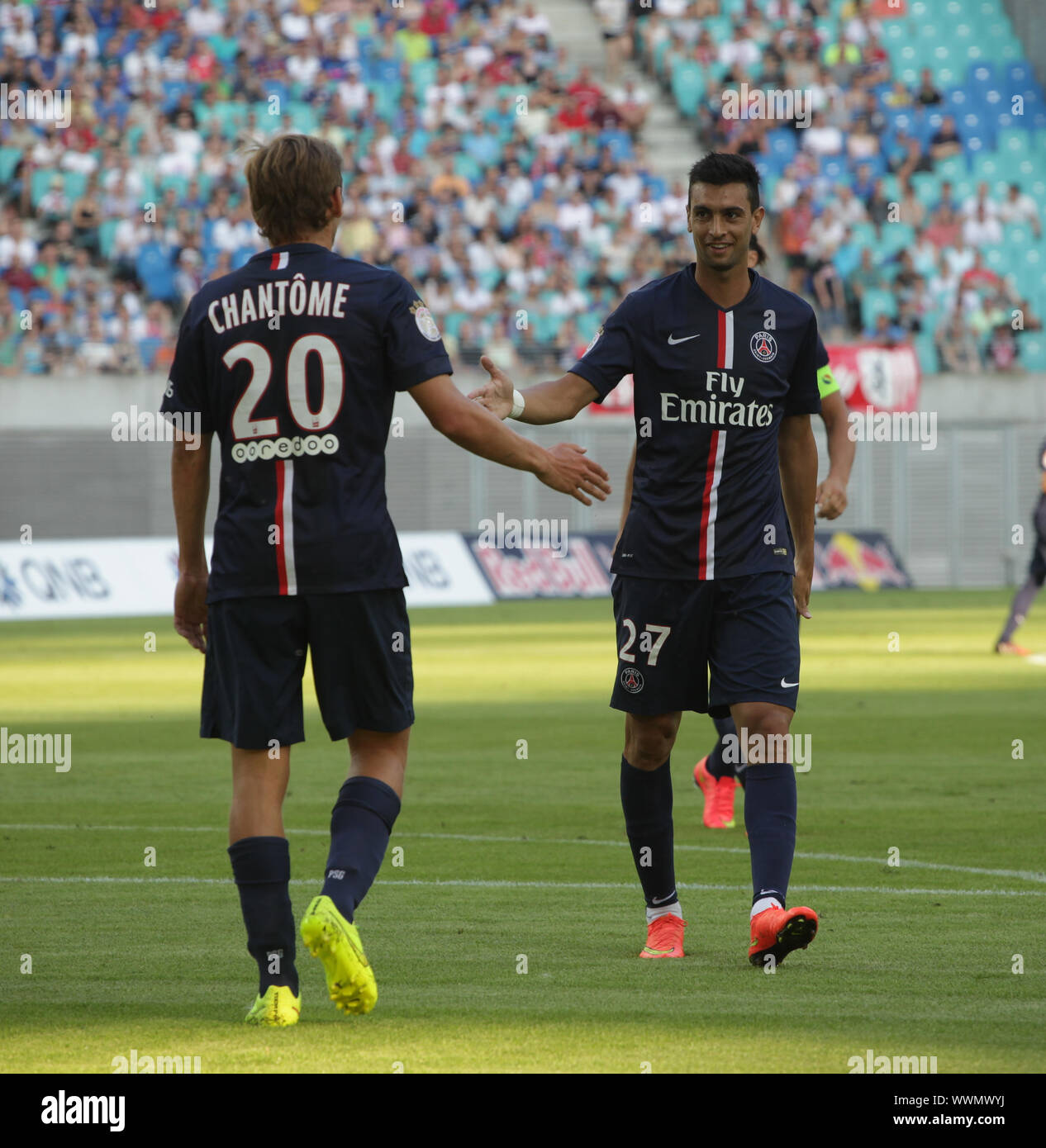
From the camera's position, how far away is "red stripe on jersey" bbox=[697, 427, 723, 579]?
20.8 feet

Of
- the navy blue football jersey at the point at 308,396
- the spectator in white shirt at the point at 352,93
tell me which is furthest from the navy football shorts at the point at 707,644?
the spectator in white shirt at the point at 352,93

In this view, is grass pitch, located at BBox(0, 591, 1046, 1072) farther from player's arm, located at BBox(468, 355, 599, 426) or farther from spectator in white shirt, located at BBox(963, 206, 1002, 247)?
spectator in white shirt, located at BBox(963, 206, 1002, 247)

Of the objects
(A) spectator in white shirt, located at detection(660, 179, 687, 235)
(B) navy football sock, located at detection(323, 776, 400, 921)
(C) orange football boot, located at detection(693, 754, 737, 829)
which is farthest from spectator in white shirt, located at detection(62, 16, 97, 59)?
(B) navy football sock, located at detection(323, 776, 400, 921)

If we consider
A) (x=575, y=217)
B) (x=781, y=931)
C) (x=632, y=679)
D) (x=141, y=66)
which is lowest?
(x=781, y=931)

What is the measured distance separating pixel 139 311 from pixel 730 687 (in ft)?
87.9

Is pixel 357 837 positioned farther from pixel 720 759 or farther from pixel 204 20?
pixel 204 20

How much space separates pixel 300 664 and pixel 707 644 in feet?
4.96

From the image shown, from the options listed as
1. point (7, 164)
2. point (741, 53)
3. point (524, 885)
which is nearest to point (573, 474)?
point (524, 885)

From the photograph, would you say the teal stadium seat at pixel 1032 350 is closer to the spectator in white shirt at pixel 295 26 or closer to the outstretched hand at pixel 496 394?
the spectator in white shirt at pixel 295 26

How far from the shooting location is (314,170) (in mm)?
5227

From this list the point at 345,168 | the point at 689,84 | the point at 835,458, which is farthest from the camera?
the point at 689,84

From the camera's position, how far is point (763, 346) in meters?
6.39

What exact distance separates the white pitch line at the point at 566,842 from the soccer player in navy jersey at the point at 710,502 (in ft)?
6.95

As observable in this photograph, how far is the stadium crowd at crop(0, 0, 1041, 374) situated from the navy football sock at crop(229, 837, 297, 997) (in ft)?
86.4
